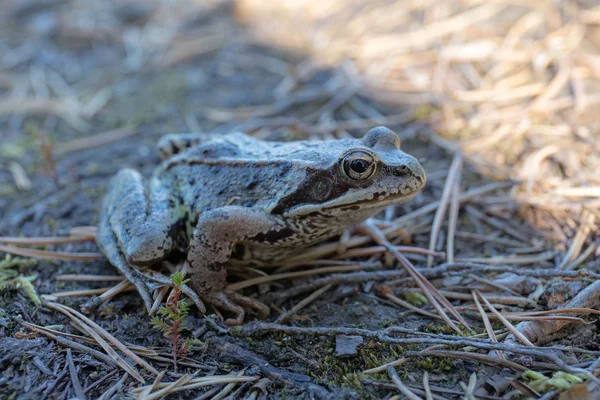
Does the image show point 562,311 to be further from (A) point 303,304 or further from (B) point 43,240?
(B) point 43,240

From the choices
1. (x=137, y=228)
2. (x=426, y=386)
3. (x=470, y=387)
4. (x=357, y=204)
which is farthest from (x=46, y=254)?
(x=470, y=387)

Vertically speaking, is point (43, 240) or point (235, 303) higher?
point (43, 240)

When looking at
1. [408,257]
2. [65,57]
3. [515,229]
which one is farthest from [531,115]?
[65,57]

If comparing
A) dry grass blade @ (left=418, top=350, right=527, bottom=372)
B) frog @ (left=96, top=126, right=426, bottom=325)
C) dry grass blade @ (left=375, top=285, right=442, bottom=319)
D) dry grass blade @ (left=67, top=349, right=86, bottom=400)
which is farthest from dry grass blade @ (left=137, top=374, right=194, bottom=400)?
dry grass blade @ (left=375, top=285, right=442, bottom=319)

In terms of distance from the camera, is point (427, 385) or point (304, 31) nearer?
point (427, 385)

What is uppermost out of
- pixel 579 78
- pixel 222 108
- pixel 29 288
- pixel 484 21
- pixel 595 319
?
pixel 484 21

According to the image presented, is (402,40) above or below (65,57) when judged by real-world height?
above

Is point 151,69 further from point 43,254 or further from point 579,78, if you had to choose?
point 579,78

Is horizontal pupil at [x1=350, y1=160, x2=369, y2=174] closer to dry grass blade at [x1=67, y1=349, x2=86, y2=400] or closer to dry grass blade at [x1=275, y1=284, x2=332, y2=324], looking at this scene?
dry grass blade at [x1=275, y1=284, x2=332, y2=324]

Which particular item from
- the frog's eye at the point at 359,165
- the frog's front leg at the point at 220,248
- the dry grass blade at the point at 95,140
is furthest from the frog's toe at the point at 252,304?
the dry grass blade at the point at 95,140
